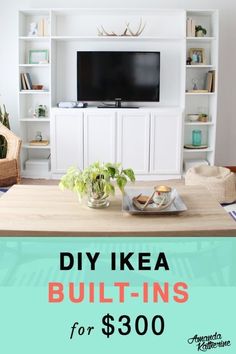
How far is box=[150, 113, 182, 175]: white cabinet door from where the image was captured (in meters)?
5.82

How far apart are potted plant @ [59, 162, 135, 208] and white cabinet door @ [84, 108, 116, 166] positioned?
2.99 m

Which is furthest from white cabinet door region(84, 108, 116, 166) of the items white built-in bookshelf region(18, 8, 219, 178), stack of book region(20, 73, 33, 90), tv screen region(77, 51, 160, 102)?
stack of book region(20, 73, 33, 90)

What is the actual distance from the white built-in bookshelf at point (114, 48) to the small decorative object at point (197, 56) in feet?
0.23

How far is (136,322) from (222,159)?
4.57 m

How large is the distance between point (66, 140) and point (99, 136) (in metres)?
0.37

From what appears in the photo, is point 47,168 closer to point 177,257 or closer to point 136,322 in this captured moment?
point 177,257

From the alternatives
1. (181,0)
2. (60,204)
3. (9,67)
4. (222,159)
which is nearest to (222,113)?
(222,159)

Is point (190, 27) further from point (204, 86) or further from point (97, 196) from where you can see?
point (97, 196)

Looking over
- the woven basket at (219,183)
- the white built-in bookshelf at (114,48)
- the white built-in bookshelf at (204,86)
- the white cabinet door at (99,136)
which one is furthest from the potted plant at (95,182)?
the white built-in bookshelf at (204,86)

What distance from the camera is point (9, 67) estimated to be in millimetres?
6074

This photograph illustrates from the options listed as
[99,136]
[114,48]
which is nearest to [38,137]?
[99,136]

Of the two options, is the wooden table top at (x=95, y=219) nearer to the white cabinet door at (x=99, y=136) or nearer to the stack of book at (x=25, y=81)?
the white cabinet door at (x=99, y=136)

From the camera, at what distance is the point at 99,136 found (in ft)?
19.2

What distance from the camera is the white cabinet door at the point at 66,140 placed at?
5809 millimetres
